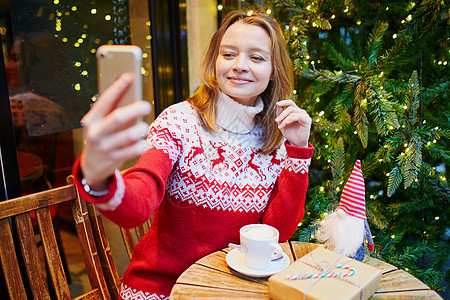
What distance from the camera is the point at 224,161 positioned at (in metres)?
1.29

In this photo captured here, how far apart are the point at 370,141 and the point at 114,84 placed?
162 centimetres

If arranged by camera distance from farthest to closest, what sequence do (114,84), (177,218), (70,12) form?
(70,12), (177,218), (114,84)

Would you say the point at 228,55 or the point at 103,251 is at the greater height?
the point at 228,55

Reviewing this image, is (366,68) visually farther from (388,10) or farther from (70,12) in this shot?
(70,12)

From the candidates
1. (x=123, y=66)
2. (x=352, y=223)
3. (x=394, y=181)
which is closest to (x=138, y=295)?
(x=352, y=223)

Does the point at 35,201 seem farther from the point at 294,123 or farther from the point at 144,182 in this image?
the point at 294,123

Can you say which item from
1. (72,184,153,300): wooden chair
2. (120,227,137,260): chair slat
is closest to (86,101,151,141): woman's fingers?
(72,184,153,300): wooden chair

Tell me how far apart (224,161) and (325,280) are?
0.55 m

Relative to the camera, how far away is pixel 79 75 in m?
1.85

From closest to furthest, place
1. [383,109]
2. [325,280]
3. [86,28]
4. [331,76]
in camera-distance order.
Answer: [325,280], [383,109], [331,76], [86,28]

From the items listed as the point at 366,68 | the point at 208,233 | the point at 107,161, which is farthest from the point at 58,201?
the point at 366,68

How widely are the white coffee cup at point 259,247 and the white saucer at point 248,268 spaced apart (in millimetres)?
16

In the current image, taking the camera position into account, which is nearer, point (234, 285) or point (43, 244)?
→ point (234, 285)

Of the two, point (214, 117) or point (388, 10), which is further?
point (388, 10)
